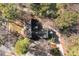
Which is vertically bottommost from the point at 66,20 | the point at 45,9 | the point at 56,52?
the point at 56,52

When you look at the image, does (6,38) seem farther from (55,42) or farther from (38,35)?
(55,42)

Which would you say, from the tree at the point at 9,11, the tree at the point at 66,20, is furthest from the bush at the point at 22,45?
the tree at the point at 66,20

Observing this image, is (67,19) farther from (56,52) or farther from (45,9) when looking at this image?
(56,52)

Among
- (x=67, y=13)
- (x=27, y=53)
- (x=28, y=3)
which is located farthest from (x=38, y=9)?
(x=27, y=53)

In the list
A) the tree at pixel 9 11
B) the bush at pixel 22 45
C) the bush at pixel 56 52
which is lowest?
the bush at pixel 56 52

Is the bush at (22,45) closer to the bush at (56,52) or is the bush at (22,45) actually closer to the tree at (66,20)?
the bush at (56,52)

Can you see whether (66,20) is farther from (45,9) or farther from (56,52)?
(56,52)

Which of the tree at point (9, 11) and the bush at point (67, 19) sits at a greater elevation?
the tree at point (9, 11)

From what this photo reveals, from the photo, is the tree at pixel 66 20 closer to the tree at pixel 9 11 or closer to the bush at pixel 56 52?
the bush at pixel 56 52

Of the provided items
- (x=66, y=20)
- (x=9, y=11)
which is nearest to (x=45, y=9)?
(x=66, y=20)

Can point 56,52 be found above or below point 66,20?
below
